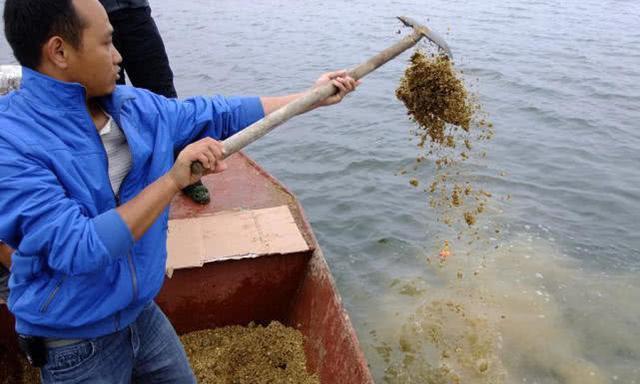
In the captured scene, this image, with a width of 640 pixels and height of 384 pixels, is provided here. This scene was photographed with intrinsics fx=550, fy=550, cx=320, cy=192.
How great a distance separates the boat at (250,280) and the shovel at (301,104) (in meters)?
1.25

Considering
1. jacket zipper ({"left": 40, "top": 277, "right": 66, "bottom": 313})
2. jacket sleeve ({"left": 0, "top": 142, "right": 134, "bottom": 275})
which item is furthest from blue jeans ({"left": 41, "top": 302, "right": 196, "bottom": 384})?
jacket sleeve ({"left": 0, "top": 142, "right": 134, "bottom": 275})

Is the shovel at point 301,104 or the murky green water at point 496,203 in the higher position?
the shovel at point 301,104

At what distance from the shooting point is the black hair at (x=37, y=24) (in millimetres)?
1599

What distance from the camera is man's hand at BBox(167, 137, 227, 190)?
1.73 meters

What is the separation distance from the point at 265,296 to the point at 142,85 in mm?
1789

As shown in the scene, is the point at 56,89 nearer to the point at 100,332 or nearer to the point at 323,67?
the point at 100,332

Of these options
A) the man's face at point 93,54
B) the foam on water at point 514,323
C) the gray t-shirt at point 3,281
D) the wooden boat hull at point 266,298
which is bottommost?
the foam on water at point 514,323

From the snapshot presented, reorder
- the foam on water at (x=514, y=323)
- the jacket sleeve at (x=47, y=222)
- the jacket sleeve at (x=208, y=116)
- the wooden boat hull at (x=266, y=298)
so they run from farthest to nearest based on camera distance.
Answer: the foam on water at (x=514, y=323) → the wooden boat hull at (x=266, y=298) → the jacket sleeve at (x=208, y=116) → the jacket sleeve at (x=47, y=222)

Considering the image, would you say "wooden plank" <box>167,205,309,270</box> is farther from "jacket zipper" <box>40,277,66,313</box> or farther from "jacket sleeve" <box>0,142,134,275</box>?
"jacket sleeve" <box>0,142,134,275</box>

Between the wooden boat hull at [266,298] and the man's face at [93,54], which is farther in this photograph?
the wooden boat hull at [266,298]

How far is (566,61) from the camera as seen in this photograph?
35.7 feet

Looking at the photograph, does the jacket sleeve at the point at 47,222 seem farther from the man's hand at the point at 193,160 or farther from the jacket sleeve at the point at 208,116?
the jacket sleeve at the point at 208,116

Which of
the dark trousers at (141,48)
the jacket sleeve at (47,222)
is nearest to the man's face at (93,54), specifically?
the jacket sleeve at (47,222)

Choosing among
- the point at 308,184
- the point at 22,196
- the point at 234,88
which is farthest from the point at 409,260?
the point at 234,88
